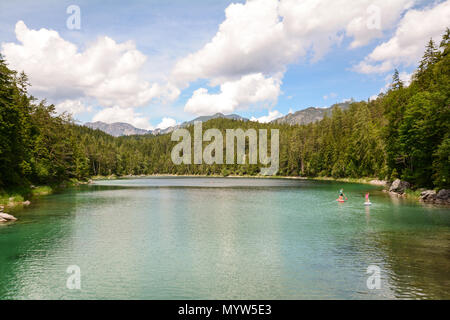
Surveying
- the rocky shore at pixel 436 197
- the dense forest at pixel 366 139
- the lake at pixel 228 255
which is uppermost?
the dense forest at pixel 366 139

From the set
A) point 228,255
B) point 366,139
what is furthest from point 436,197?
point 366,139

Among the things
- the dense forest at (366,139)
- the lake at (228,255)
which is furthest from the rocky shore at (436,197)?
the lake at (228,255)

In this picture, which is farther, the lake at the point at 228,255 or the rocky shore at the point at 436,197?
the rocky shore at the point at 436,197

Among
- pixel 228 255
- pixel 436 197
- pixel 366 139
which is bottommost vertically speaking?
pixel 228 255

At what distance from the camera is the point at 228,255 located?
79.7 ft

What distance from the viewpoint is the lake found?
56.6 ft

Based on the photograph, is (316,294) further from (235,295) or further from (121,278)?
(121,278)

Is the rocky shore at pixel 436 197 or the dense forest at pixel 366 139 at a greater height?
the dense forest at pixel 366 139

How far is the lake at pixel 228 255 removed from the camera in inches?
680

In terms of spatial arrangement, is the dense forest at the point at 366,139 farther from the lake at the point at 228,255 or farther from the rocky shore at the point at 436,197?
the lake at the point at 228,255

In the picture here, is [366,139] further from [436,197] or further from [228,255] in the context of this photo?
[228,255]

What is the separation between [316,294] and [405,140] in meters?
55.1

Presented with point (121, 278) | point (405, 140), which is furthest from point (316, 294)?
point (405, 140)

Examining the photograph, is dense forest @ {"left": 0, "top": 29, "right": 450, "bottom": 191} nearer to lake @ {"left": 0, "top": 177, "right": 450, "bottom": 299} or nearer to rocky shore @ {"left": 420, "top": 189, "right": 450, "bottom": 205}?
rocky shore @ {"left": 420, "top": 189, "right": 450, "bottom": 205}
